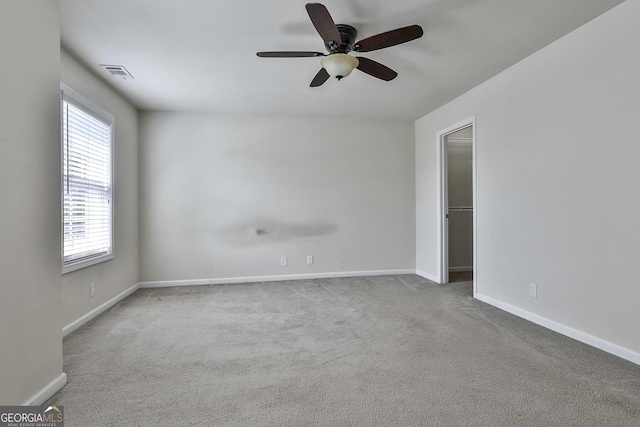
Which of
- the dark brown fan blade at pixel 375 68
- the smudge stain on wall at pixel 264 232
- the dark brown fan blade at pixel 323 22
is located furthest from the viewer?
the smudge stain on wall at pixel 264 232

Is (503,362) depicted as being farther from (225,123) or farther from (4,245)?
(225,123)

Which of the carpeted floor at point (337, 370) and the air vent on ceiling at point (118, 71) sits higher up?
the air vent on ceiling at point (118, 71)

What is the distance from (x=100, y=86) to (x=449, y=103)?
4.15 meters

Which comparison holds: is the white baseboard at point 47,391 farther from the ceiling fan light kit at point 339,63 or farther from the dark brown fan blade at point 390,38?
the dark brown fan blade at point 390,38

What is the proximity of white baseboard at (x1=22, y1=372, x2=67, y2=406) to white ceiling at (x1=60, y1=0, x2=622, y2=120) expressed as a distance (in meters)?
2.42

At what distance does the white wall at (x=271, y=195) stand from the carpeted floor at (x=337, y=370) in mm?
1261

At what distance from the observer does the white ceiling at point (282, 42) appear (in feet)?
6.97

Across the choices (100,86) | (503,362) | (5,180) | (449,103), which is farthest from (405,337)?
(100,86)

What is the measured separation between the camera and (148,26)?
2299 mm

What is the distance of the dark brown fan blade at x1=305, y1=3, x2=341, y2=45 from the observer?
174 cm

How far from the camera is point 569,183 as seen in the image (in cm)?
251

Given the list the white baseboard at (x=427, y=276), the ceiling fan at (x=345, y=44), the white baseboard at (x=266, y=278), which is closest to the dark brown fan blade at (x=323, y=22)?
the ceiling fan at (x=345, y=44)

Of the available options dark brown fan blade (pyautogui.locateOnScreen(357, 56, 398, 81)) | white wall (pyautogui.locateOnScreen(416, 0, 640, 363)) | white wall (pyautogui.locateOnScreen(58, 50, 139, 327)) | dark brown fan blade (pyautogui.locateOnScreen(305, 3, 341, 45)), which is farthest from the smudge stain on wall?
dark brown fan blade (pyautogui.locateOnScreen(305, 3, 341, 45))
